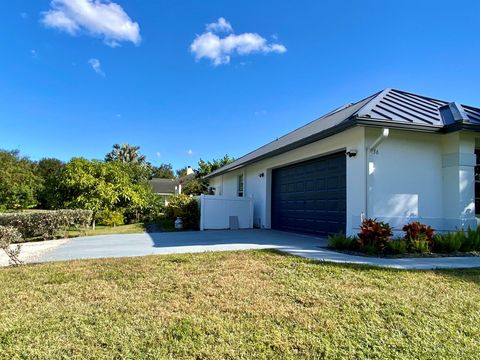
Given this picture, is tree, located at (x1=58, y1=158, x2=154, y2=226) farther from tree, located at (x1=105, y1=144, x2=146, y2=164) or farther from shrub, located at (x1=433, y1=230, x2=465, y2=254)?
tree, located at (x1=105, y1=144, x2=146, y2=164)

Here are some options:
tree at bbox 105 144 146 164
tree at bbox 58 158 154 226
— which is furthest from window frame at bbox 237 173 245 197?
tree at bbox 105 144 146 164

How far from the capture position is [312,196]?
35.4 feet

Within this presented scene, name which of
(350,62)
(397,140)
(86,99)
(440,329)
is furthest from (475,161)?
(86,99)

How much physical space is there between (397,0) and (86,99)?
17.2 m

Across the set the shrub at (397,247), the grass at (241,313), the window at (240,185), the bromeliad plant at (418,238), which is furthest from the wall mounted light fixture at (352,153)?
the window at (240,185)

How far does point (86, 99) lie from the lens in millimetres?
19172

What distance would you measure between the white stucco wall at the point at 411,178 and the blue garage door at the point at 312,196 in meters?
0.61

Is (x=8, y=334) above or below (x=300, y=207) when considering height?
below

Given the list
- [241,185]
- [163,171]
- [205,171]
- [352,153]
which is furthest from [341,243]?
[163,171]

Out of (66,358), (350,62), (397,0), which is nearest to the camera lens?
(66,358)

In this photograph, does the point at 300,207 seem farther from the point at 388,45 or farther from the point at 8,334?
the point at 8,334

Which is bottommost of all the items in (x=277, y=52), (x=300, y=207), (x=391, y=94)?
(x=300, y=207)

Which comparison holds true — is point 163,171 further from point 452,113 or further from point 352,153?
point 452,113

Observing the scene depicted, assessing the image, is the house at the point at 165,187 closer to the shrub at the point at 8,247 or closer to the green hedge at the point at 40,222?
the green hedge at the point at 40,222
